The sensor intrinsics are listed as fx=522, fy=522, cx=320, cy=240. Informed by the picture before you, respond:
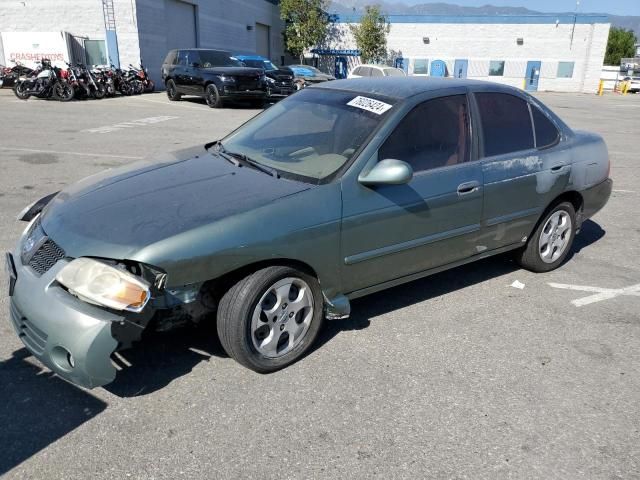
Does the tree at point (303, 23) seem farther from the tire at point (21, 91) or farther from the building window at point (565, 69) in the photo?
the tire at point (21, 91)

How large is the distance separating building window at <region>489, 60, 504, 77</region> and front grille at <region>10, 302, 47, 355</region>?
42564 millimetres

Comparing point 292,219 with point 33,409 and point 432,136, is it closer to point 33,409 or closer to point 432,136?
point 432,136

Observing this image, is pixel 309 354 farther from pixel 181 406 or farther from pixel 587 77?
pixel 587 77

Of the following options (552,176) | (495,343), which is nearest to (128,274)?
(495,343)

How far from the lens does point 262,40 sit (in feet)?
132

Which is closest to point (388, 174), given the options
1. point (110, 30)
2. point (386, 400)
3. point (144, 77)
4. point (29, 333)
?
point (386, 400)

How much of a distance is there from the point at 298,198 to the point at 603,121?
59.8ft

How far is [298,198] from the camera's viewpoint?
3002mm

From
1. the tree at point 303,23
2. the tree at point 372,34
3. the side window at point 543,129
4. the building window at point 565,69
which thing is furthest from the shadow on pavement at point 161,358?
the building window at point 565,69

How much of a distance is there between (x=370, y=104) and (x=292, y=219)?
1162mm

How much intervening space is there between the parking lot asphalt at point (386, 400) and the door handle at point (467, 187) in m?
0.90

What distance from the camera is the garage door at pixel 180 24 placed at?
2541cm

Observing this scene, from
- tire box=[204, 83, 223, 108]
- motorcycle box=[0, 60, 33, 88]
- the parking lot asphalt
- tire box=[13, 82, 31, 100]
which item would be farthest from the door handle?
motorcycle box=[0, 60, 33, 88]

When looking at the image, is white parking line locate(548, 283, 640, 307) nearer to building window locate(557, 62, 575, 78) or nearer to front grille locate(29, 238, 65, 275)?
front grille locate(29, 238, 65, 275)
